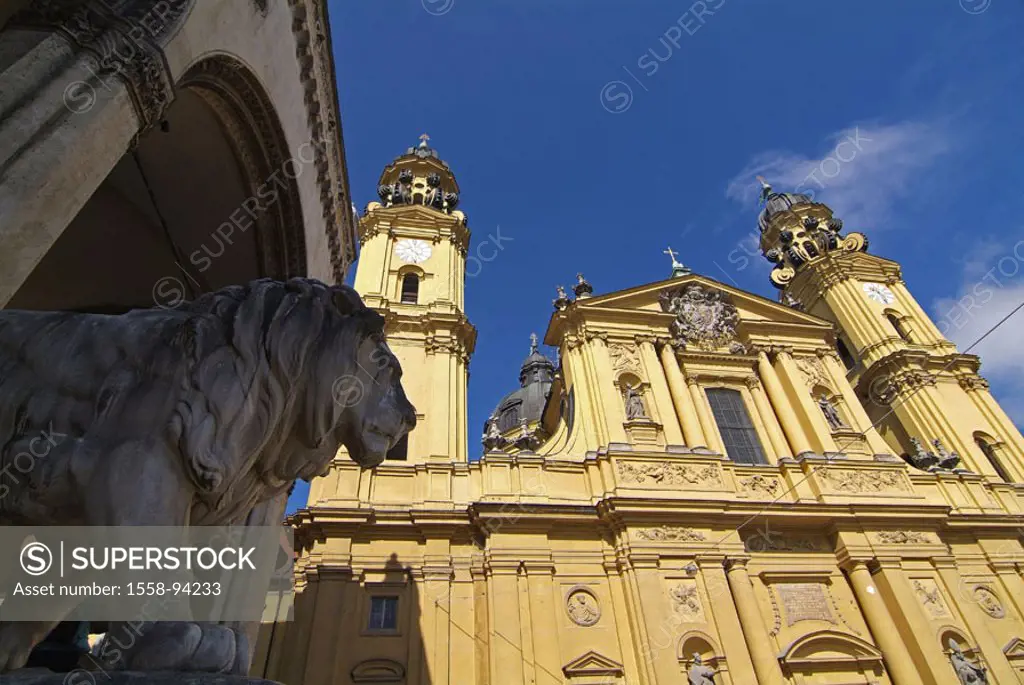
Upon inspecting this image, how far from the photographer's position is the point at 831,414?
17812 mm

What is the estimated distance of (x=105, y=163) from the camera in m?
3.56

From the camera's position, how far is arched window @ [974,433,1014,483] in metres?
18.8

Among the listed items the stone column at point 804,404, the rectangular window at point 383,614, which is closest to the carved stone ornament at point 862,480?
the stone column at point 804,404

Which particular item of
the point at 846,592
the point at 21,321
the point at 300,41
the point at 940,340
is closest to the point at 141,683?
the point at 21,321

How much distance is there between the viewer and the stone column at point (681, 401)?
15960 millimetres

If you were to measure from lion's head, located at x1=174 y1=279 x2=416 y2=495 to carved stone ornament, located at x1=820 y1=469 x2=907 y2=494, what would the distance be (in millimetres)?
15840

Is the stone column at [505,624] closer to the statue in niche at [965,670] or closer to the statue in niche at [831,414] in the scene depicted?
the statue in niche at [965,670]

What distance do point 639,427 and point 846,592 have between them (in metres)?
6.04

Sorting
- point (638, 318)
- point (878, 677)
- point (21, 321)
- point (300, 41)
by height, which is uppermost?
point (638, 318)

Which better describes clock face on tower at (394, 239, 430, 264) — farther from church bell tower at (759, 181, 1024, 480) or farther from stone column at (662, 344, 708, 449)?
church bell tower at (759, 181, 1024, 480)

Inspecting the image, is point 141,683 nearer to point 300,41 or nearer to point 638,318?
point 300,41

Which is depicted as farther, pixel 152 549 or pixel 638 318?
pixel 638 318

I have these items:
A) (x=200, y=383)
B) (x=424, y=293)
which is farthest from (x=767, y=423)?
(x=200, y=383)

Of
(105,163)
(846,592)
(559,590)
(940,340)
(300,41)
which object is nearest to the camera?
(105,163)
